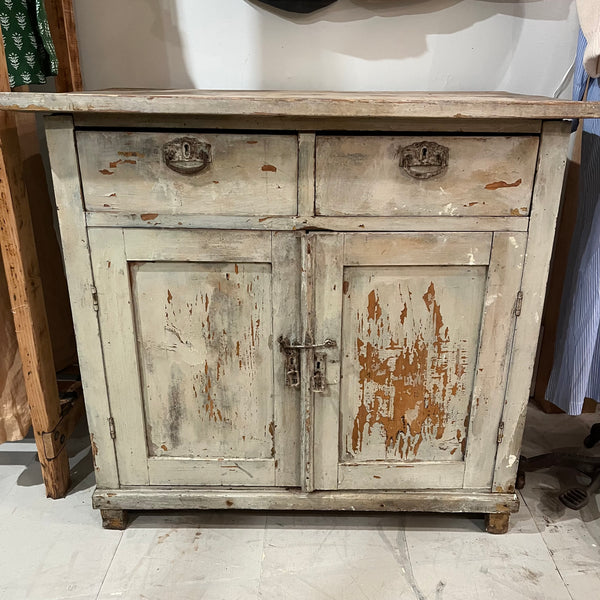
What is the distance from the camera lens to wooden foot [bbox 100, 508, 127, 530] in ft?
5.12

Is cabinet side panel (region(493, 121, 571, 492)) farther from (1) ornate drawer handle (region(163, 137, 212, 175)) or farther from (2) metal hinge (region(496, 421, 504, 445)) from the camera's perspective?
(1) ornate drawer handle (region(163, 137, 212, 175))

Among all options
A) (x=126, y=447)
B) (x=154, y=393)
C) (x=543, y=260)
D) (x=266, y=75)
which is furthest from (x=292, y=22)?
(x=126, y=447)

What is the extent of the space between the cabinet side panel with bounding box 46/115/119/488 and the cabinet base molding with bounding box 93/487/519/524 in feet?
0.23

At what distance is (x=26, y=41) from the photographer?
58.2 inches

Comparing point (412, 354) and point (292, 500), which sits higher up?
point (412, 354)

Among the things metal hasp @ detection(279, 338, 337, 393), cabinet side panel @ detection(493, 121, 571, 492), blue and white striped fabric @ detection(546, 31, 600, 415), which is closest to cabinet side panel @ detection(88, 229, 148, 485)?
metal hasp @ detection(279, 338, 337, 393)

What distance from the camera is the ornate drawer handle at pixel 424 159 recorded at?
123 cm

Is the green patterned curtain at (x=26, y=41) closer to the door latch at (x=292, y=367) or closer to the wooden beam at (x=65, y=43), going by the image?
the wooden beam at (x=65, y=43)

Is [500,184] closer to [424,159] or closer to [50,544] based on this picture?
[424,159]

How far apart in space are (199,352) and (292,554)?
0.60 m

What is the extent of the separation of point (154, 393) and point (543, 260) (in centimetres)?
101

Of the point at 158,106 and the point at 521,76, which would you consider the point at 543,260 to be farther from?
the point at 158,106

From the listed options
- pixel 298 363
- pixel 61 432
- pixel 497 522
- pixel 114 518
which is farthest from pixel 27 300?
pixel 497 522

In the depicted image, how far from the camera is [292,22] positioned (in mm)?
1760
